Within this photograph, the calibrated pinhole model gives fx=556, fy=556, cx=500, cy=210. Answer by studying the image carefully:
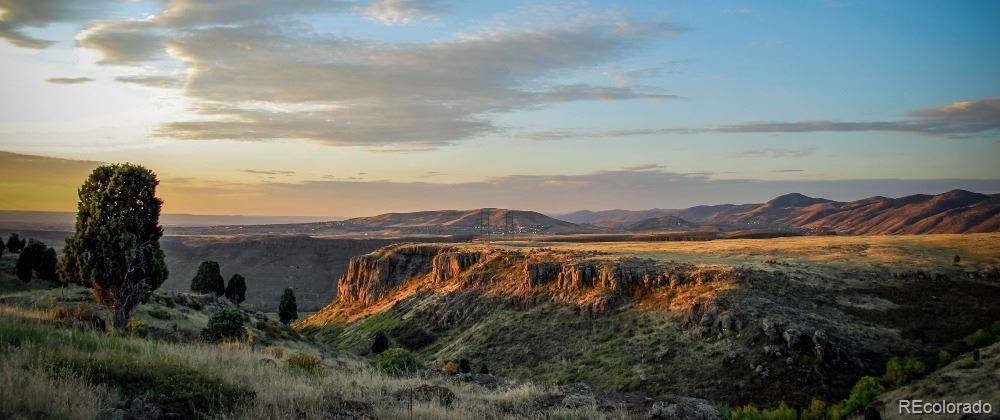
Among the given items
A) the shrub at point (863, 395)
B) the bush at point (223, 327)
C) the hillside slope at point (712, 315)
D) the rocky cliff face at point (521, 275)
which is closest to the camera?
the shrub at point (863, 395)

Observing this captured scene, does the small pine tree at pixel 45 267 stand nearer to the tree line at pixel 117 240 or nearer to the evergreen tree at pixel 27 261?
the evergreen tree at pixel 27 261

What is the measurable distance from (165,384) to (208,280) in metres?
68.4

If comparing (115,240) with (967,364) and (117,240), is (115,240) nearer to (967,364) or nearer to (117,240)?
(117,240)

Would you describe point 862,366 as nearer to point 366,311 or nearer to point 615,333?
point 615,333

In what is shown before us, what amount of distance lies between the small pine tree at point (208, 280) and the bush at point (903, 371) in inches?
2702

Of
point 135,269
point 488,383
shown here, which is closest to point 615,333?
point 488,383

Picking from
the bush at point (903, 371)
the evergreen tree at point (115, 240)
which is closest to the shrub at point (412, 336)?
the evergreen tree at point (115, 240)

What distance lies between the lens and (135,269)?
26531 mm

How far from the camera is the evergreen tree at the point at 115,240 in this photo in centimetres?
2561

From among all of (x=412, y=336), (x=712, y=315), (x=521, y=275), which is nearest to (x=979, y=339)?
(x=712, y=315)

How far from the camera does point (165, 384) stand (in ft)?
32.2

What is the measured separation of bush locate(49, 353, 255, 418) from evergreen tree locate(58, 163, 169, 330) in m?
17.9

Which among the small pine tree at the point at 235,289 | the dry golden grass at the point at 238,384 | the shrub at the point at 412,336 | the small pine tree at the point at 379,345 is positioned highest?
the dry golden grass at the point at 238,384

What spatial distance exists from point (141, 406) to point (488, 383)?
431 inches
